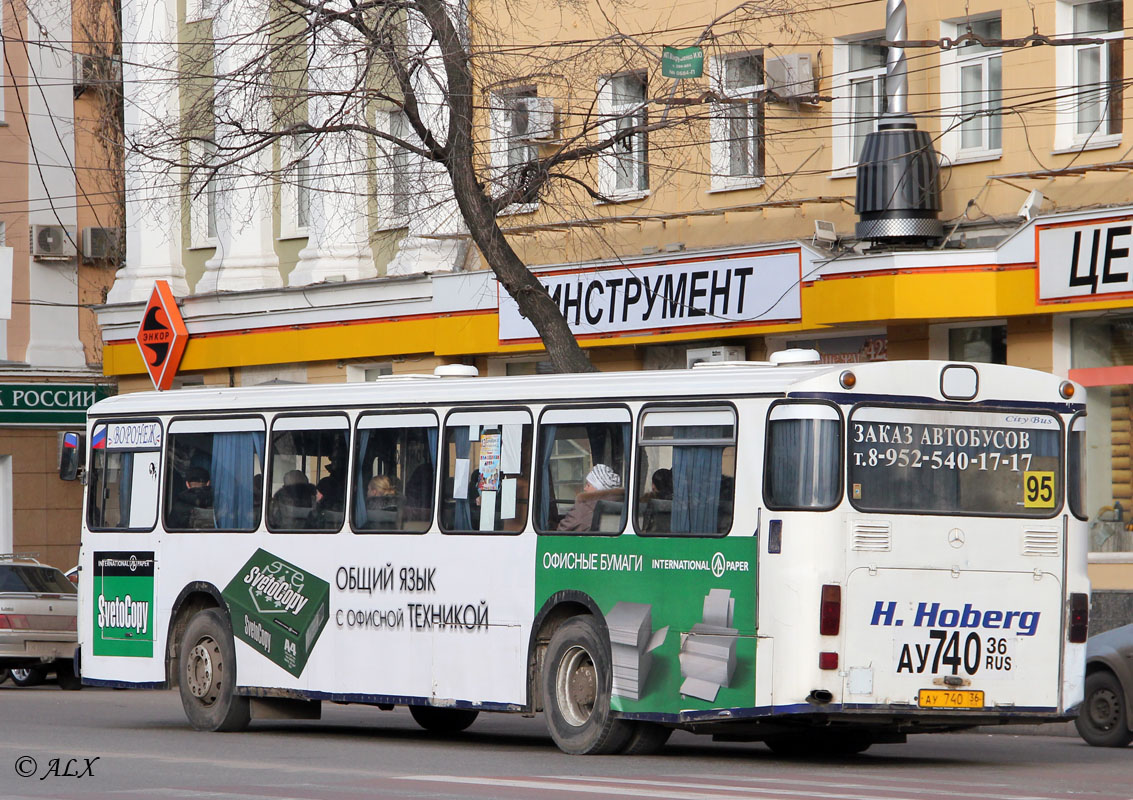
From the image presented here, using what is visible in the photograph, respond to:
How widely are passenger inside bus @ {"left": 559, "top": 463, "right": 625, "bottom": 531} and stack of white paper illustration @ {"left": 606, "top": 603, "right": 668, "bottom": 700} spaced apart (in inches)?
27.2

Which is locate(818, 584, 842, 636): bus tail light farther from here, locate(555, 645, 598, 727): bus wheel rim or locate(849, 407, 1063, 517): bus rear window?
locate(555, 645, 598, 727): bus wheel rim

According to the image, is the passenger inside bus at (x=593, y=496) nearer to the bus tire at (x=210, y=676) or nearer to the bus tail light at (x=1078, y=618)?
the bus tail light at (x=1078, y=618)

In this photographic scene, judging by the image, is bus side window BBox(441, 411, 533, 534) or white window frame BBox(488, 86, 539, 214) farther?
white window frame BBox(488, 86, 539, 214)

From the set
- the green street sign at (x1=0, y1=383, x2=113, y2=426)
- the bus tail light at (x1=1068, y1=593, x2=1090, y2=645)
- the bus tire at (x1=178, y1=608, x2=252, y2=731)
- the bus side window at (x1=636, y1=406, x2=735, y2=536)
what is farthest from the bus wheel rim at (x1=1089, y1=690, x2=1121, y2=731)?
the green street sign at (x1=0, y1=383, x2=113, y2=426)

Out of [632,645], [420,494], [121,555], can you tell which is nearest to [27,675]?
[121,555]

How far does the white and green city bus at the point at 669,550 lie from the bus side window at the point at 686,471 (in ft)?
0.06

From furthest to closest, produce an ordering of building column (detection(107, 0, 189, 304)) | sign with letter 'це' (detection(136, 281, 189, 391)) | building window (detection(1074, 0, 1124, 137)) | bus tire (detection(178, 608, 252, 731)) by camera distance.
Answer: building column (detection(107, 0, 189, 304)) → sign with letter 'це' (detection(136, 281, 189, 391)) → building window (detection(1074, 0, 1124, 137)) → bus tire (detection(178, 608, 252, 731))

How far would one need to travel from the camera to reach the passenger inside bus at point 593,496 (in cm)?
1446

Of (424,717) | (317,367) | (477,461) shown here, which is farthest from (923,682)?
(317,367)

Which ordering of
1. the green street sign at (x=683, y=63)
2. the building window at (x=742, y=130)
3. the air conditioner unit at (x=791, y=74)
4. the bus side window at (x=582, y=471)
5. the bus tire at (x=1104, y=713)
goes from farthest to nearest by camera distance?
1. the building window at (x=742, y=130)
2. the air conditioner unit at (x=791, y=74)
3. the green street sign at (x=683, y=63)
4. the bus tire at (x=1104, y=713)
5. the bus side window at (x=582, y=471)

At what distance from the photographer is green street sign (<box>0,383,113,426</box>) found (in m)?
35.7

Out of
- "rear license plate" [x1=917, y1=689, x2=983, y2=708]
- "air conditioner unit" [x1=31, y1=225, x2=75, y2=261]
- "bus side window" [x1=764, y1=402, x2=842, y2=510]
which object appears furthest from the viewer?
"air conditioner unit" [x1=31, y1=225, x2=75, y2=261]

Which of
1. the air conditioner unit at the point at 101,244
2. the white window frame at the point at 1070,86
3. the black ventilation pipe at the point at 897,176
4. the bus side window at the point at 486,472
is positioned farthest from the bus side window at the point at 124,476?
the air conditioner unit at the point at 101,244

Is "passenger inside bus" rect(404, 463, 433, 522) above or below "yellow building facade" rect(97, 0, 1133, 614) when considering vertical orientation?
below
